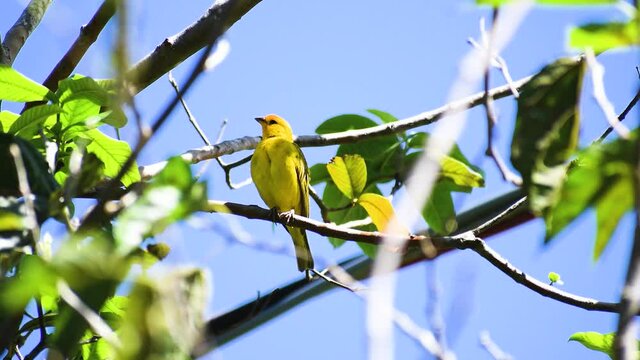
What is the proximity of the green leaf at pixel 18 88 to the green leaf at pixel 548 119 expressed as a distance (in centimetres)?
189

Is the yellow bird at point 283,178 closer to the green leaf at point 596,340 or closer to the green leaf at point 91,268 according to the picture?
the green leaf at point 596,340

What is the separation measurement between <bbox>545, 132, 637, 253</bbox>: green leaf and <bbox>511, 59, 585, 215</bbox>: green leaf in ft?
0.96

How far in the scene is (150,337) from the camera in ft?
4.43

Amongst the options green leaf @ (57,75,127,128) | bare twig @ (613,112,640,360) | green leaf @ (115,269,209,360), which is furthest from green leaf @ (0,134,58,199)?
bare twig @ (613,112,640,360)

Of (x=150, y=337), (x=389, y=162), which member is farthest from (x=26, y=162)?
(x=389, y=162)

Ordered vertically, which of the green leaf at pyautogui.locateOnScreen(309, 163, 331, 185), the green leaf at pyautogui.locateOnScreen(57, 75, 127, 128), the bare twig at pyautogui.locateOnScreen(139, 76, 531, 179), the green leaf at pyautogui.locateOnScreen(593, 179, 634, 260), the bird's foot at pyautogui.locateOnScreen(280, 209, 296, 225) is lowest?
the green leaf at pyautogui.locateOnScreen(593, 179, 634, 260)

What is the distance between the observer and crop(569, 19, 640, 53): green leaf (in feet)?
4.12

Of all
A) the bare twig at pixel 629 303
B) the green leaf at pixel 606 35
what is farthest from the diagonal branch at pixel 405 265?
the bare twig at pixel 629 303

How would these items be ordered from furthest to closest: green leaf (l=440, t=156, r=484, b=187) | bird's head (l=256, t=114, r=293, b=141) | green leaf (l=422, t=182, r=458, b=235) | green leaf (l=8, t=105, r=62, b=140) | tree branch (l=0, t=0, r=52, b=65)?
1. bird's head (l=256, t=114, r=293, b=141)
2. tree branch (l=0, t=0, r=52, b=65)
3. green leaf (l=422, t=182, r=458, b=235)
4. green leaf (l=440, t=156, r=484, b=187)
5. green leaf (l=8, t=105, r=62, b=140)

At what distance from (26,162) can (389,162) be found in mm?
2107

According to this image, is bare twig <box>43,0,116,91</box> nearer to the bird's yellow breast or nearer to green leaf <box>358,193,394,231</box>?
green leaf <box>358,193,394,231</box>

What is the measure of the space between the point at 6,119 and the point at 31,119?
1.02ft

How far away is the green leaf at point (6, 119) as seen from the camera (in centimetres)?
316

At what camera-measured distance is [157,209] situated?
4.91 ft
